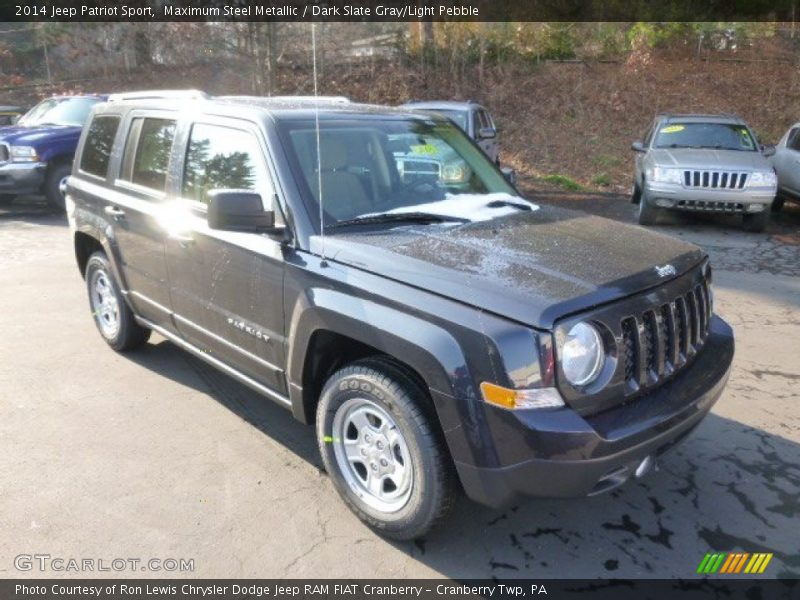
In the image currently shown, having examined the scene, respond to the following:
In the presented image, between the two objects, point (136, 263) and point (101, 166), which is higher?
point (101, 166)

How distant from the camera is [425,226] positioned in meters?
3.29

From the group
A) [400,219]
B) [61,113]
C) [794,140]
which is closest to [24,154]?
[61,113]

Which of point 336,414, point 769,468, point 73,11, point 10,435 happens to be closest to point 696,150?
point 769,468

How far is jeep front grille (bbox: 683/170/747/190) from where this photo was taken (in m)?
9.05

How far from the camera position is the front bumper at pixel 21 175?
1058 cm

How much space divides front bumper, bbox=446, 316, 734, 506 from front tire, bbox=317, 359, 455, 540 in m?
0.18

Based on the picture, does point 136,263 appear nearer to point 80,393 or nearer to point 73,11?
point 80,393

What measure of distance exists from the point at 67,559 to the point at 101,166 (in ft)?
9.72

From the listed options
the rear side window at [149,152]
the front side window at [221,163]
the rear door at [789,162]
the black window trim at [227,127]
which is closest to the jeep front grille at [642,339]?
the black window trim at [227,127]

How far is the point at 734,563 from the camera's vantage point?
9.33 feet

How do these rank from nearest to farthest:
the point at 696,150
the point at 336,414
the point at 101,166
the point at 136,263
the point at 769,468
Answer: the point at 336,414 < the point at 769,468 < the point at 136,263 < the point at 101,166 < the point at 696,150

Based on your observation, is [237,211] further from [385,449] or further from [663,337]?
[663,337]

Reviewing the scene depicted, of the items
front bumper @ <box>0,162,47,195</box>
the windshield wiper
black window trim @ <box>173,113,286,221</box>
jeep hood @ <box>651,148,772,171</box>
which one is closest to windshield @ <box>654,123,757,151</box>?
jeep hood @ <box>651,148,772,171</box>
